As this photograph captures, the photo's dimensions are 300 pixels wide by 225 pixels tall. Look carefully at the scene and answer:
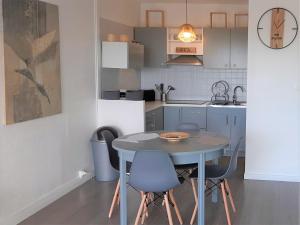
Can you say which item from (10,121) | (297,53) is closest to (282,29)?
(297,53)

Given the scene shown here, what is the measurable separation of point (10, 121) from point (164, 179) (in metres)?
1.48

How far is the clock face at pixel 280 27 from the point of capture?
17.1 ft

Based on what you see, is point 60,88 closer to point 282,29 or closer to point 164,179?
point 164,179

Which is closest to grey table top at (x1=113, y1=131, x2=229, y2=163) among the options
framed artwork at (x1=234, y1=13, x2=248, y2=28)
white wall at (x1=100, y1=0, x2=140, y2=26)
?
white wall at (x1=100, y1=0, x2=140, y2=26)

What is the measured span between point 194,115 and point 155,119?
2.55 feet

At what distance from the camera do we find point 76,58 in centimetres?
509

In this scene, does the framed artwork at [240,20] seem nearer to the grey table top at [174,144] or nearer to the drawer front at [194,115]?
the drawer front at [194,115]

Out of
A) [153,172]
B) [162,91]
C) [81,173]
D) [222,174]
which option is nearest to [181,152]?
[153,172]

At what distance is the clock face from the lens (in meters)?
5.20

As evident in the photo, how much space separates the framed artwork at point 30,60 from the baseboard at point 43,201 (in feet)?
2.83

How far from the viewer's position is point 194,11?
7.29 metres

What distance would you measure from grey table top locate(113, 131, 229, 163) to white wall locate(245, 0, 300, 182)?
4.53ft

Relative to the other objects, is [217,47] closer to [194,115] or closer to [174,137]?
[194,115]

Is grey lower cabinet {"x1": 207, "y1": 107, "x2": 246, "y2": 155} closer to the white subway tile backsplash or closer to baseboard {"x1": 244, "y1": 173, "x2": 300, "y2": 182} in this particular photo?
the white subway tile backsplash
